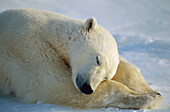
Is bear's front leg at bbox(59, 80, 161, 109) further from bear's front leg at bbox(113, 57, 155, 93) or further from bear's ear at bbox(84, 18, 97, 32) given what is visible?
bear's ear at bbox(84, 18, 97, 32)

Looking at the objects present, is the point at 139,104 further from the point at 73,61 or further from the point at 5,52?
the point at 5,52

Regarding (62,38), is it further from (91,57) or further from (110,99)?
(110,99)

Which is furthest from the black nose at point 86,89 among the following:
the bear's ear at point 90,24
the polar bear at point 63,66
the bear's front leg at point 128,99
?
the bear's ear at point 90,24

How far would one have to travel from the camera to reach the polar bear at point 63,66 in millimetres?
2098

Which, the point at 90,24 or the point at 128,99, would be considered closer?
the point at 128,99

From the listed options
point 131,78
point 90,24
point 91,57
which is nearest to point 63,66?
point 91,57

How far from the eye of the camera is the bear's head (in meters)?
2.11

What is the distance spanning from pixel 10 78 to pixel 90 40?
116 cm

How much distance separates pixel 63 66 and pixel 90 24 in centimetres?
70

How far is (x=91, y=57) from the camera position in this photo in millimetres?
2236

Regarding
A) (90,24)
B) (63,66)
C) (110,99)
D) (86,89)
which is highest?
(90,24)

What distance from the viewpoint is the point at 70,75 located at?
89.7 inches

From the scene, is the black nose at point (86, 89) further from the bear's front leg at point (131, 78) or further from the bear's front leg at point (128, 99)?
the bear's front leg at point (131, 78)

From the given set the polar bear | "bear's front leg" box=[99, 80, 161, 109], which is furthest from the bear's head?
"bear's front leg" box=[99, 80, 161, 109]
